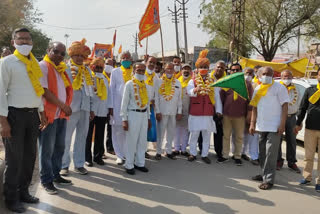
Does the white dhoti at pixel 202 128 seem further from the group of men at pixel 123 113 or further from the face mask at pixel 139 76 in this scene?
the face mask at pixel 139 76

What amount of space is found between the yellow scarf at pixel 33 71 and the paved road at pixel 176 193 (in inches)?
60.5

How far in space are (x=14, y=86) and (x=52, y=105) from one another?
72cm

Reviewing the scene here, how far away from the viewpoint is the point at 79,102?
17.4 ft

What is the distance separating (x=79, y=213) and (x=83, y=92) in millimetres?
2209

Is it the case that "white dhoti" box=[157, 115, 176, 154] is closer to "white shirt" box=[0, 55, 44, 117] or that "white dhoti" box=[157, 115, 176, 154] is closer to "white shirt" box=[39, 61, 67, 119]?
"white shirt" box=[39, 61, 67, 119]

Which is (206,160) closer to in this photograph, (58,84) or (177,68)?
(177,68)

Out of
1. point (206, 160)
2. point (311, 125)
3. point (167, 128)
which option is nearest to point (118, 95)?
point (167, 128)

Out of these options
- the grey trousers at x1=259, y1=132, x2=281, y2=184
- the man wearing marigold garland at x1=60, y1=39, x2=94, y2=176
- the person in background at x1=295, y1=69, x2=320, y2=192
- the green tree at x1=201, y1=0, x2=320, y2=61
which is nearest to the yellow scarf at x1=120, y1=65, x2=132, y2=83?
the man wearing marigold garland at x1=60, y1=39, x2=94, y2=176

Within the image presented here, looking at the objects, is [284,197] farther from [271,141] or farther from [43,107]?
[43,107]

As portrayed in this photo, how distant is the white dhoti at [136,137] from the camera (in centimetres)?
559

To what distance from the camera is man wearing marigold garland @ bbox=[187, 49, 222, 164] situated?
643 cm

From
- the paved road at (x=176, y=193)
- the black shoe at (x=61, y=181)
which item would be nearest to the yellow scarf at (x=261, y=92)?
the paved road at (x=176, y=193)

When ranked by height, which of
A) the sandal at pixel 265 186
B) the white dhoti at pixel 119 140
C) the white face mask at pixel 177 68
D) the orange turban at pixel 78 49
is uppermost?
the orange turban at pixel 78 49

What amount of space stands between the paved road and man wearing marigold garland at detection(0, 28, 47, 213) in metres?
0.52
